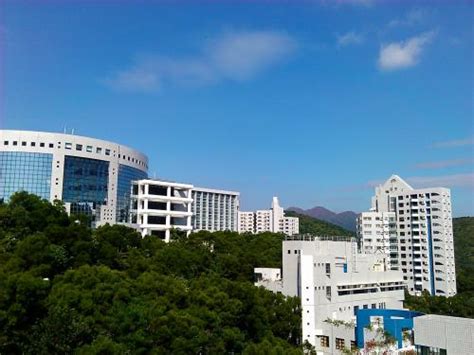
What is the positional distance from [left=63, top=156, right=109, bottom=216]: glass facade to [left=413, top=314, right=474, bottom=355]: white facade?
1309 inches

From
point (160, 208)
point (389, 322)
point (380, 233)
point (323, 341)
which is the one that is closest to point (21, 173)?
point (160, 208)

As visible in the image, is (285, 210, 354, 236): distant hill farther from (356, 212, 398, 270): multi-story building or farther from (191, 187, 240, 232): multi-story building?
(356, 212, 398, 270): multi-story building

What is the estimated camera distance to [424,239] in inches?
1866

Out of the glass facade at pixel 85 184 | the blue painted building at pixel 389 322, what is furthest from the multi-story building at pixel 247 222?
the blue painted building at pixel 389 322

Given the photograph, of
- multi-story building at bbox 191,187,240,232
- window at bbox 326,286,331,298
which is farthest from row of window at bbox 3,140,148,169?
window at bbox 326,286,331,298

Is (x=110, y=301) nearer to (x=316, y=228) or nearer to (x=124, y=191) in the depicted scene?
(x=124, y=191)

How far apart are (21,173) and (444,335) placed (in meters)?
37.5

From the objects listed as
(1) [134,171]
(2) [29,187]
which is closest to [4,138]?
(2) [29,187]

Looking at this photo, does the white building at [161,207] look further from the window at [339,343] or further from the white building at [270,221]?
the white building at [270,221]

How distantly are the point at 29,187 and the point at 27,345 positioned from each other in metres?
30.7

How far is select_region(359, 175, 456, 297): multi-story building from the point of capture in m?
45.4

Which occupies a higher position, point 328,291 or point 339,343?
point 328,291

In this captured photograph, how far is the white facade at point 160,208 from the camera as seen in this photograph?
1617 inches

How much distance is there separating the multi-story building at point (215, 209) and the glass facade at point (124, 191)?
65.8ft
